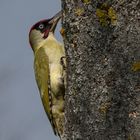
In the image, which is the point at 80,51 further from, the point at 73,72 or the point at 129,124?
the point at 129,124

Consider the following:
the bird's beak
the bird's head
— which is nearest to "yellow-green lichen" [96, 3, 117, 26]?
the bird's beak

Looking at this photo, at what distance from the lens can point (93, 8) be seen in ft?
8.66

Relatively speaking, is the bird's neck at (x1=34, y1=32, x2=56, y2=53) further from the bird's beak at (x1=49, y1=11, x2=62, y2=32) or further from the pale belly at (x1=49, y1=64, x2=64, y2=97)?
the pale belly at (x1=49, y1=64, x2=64, y2=97)

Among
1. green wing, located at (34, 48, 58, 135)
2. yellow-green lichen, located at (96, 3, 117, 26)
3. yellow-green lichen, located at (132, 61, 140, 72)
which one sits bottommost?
green wing, located at (34, 48, 58, 135)

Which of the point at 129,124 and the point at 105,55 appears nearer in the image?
the point at 129,124

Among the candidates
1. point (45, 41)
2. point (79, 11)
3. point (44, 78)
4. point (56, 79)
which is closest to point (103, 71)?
point (79, 11)

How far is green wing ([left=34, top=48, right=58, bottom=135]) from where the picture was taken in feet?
15.5

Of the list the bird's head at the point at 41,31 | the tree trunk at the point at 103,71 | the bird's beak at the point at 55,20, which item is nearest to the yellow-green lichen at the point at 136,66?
the tree trunk at the point at 103,71

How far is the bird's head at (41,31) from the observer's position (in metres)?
5.88

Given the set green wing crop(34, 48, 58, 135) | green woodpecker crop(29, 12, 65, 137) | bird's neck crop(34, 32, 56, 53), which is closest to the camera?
green woodpecker crop(29, 12, 65, 137)

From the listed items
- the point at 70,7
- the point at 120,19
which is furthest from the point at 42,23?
the point at 120,19

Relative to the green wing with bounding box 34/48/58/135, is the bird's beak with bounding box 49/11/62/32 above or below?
above

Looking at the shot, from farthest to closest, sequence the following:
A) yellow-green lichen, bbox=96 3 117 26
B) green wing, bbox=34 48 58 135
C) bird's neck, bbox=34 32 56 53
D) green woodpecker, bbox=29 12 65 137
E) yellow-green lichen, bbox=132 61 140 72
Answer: bird's neck, bbox=34 32 56 53, green wing, bbox=34 48 58 135, green woodpecker, bbox=29 12 65 137, yellow-green lichen, bbox=96 3 117 26, yellow-green lichen, bbox=132 61 140 72

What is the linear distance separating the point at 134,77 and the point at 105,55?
23cm
